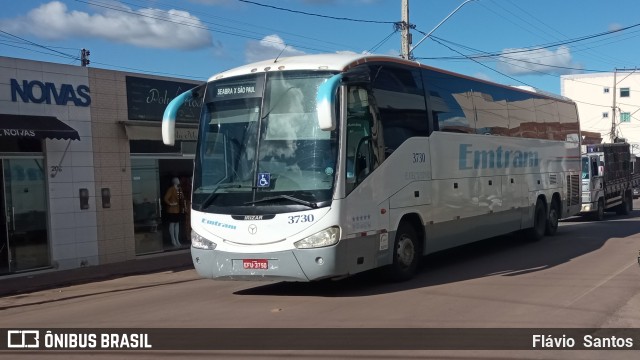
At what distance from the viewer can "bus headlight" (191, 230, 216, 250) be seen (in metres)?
9.24

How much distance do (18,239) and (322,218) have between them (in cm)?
834

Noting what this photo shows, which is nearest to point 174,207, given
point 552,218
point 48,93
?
point 48,93

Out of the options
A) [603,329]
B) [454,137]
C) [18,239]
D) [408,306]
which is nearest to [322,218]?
[408,306]

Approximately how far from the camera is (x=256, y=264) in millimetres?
8852

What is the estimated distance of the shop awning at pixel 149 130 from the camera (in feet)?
51.7

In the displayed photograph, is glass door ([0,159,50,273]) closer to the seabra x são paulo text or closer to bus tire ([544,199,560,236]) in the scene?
the seabra x são paulo text

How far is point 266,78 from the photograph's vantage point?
9234mm

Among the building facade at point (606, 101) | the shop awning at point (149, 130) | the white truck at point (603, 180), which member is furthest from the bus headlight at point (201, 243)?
the building facade at point (606, 101)

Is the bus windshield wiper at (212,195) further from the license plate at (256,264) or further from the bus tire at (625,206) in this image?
the bus tire at (625,206)

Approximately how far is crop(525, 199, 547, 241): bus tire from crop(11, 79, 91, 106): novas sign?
11.3 meters

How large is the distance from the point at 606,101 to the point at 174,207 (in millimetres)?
62844

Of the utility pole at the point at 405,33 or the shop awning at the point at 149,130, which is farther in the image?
the utility pole at the point at 405,33

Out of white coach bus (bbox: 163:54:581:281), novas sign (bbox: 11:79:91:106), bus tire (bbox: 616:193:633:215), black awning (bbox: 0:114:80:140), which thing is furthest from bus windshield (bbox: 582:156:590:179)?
black awning (bbox: 0:114:80:140)

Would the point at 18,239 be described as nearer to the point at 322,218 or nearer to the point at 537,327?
the point at 322,218
